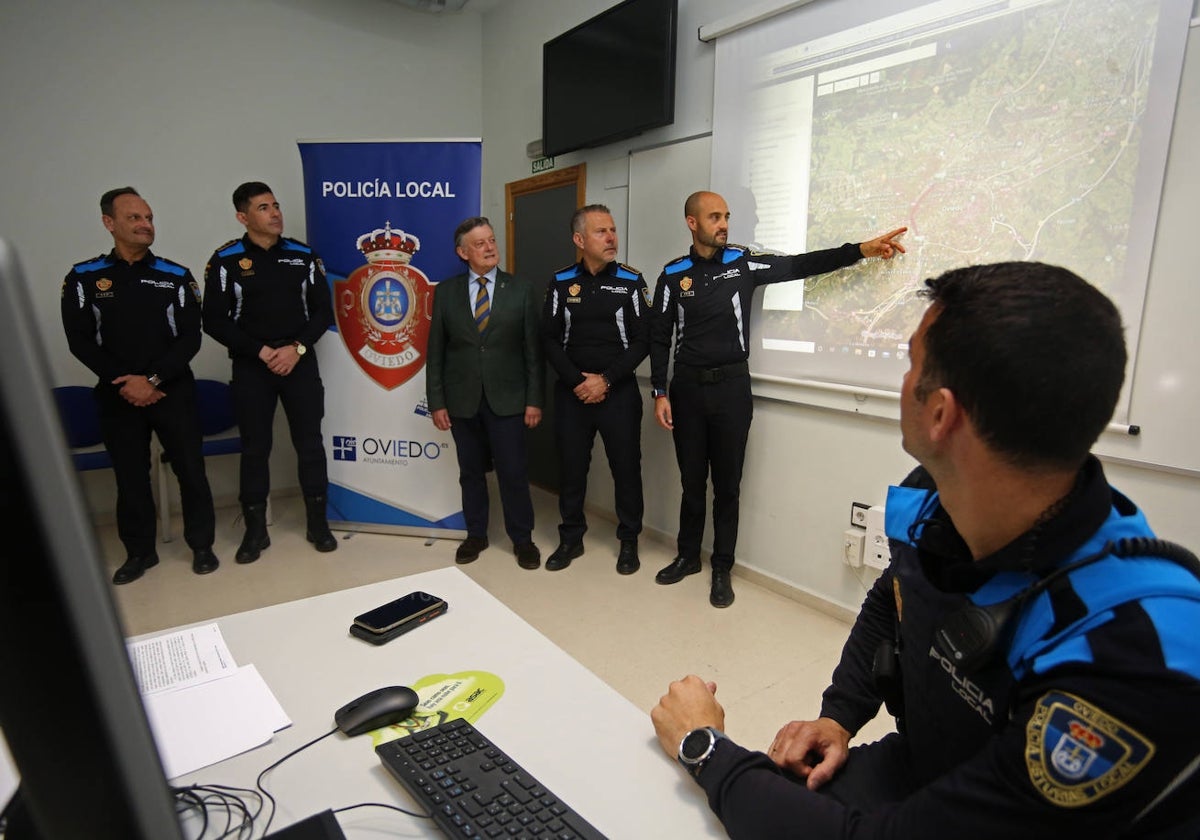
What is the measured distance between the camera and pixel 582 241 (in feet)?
10.8


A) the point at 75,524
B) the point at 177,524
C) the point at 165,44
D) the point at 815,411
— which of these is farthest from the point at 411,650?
the point at 165,44

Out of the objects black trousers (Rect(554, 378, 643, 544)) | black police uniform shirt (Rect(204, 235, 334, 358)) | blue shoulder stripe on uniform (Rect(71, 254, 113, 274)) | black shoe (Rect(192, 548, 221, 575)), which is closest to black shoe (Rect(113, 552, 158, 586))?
black shoe (Rect(192, 548, 221, 575))

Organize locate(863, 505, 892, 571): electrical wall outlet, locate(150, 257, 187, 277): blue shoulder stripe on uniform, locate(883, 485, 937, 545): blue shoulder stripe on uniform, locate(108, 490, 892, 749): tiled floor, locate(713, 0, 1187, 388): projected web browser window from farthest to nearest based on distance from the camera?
locate(150, 257, 187, 277): blue shoulder stripe on uniform, locate(863, 505, 892, 571): electrical wall outlet, locate(108, 490, 892, 749): tiled floor, locate(713, 0, 1187, 388): projected web browser window, locate(883, 485, 937, 545): blue shoulder stripe on uniform

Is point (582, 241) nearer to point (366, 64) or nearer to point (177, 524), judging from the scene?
point (366, 64)

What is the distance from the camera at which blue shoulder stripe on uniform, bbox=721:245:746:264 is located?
297 centimetres

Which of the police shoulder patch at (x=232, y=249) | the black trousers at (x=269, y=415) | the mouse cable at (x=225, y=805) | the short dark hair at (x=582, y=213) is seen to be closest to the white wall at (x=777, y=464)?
the short dark hair at (x=582, y=213)

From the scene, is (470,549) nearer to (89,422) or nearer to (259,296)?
(259,296)

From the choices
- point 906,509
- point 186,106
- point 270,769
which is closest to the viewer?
point 270,769

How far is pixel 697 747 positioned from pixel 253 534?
3.27 metres

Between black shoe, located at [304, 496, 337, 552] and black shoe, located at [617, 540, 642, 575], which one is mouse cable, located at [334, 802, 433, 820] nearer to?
Result: black shoe, located at [617, 540, 642, 575]

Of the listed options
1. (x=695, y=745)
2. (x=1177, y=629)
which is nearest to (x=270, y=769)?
(x=695, y=745)

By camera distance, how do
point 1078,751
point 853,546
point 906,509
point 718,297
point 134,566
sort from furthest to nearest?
1. point 134,566
2. point 718,297
3. point 853,546
4. point 906,509
5. point 1078,751

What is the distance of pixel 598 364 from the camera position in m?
3.32

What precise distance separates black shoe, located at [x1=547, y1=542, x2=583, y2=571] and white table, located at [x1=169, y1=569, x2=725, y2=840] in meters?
2.12
